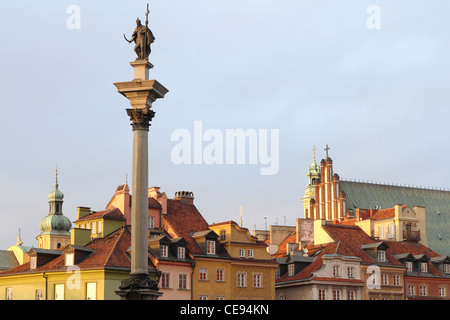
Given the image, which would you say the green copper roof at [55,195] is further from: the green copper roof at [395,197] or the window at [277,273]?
the window at [277,273]

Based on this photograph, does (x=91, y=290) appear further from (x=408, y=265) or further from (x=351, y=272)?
(x=408, y=265)

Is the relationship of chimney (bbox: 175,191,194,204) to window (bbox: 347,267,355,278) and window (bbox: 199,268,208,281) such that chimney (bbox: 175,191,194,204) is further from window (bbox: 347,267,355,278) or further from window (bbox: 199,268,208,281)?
window (bbox: 347,267,355,278)

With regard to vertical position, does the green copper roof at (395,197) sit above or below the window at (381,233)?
above

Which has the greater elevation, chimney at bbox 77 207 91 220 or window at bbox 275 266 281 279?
chimney at bbox 77 207 91 220

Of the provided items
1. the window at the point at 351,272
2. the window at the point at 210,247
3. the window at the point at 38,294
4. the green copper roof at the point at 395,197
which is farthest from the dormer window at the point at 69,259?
the green copper roof at the point at 395,197

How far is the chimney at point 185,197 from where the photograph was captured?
76919 millimetres

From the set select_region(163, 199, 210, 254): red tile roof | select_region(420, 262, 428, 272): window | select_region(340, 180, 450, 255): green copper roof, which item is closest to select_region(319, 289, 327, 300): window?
select_region(163, 199, 210, 254): red tile roof

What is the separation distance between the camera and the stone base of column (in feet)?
105

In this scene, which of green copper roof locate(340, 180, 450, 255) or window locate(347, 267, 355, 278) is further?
green copper roof locate(340, 180, 450, 255)

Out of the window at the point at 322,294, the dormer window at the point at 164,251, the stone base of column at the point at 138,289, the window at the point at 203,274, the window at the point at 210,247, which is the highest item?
the window at the point at 210,247

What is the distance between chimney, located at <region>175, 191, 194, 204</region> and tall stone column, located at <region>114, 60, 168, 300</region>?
139ft

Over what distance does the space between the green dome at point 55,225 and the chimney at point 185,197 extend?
197ft

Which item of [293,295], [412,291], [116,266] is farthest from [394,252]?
[116,266]
